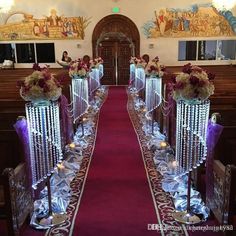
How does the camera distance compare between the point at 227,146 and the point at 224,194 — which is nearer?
the point at 224,194

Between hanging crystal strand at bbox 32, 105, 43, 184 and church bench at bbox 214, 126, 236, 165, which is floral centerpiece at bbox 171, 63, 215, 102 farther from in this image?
hanging crystal strand at bbox 32, 105, 43, 184

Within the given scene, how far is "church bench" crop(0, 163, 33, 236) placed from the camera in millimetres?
2967

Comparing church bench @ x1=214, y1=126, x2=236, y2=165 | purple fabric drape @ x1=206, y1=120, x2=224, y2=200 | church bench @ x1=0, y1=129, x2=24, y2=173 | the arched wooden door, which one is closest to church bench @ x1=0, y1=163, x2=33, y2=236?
church bench @ x1=0, y1=129, x2=24, y2=173

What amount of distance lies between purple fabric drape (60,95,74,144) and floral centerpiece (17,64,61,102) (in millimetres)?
2185

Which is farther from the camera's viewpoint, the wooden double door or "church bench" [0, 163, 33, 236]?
the wooden double door

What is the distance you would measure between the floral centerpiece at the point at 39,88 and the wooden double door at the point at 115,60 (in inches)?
510

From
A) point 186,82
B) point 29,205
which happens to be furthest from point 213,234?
point 29,205

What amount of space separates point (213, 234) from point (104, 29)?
545 inches

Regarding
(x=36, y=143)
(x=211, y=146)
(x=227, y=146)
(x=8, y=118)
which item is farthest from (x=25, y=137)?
(x=227, y=146)

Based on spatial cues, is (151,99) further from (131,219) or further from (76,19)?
(76,19)

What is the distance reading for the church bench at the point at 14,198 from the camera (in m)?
2.97

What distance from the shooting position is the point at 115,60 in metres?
16.4

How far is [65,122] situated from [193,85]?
10.8 feet

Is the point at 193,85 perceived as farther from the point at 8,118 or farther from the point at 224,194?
the point at 8,118
